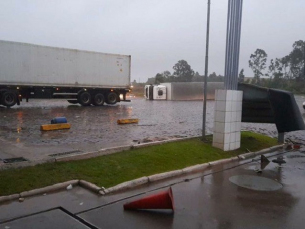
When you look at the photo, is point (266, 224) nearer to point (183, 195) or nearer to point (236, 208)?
point (236, 208)

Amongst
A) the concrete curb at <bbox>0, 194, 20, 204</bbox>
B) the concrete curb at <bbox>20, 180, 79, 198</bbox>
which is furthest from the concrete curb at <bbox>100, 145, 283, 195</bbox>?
the concrete curb at <bbox>0, 194, 20, 204</bbox>

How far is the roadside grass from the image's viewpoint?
6.09 m

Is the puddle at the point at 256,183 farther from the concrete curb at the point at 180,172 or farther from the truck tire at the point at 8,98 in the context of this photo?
the truck tire at the point at 8,98

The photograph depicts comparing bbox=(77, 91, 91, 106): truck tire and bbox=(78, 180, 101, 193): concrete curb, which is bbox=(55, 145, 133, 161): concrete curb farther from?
bbox=(77, 91, 91, 106): truck tire

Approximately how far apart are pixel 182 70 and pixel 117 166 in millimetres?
84897

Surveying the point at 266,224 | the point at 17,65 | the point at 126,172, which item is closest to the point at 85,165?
the point at 126,172

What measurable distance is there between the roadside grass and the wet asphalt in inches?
18.2

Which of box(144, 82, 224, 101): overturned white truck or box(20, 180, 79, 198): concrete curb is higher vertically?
box(144, 82, 224, 101): overturned white truck

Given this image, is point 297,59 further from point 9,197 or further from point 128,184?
point 9,197

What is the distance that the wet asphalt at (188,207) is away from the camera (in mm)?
4707

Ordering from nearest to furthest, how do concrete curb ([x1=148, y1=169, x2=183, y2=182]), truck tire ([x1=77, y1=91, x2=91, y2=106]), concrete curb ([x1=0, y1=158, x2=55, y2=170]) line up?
concrete curb ([x1=0, y1=158, x2=55, y2=170]), concrete curb ([x1=148, y1=169, x2=183, y2=182]), truck tire ([x1=77, y1=91, x2=91, y2=106])

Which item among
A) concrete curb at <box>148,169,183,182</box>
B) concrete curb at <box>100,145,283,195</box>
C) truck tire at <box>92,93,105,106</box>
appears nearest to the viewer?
concrete curb at <box>100,145,283,195</box>

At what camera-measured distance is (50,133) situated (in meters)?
11.9

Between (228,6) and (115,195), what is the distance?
7.10 metres
